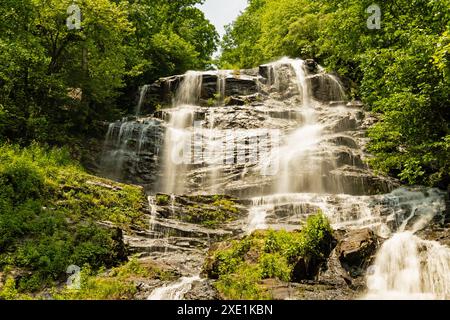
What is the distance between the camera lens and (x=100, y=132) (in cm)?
2069

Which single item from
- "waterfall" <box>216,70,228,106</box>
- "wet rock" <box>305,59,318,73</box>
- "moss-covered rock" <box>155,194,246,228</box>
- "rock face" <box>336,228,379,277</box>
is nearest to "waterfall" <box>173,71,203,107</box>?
"waterfall" <box>216,70,228,106</box>

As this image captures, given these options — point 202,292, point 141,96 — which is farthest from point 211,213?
point 141,96

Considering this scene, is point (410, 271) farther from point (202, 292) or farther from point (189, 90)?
point (189, 90)

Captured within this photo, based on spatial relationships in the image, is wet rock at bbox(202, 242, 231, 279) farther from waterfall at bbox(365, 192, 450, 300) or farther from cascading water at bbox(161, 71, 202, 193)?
cascading water at bbox(161, 71, 202, 193)

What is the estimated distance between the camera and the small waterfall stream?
Result: 9.35 m

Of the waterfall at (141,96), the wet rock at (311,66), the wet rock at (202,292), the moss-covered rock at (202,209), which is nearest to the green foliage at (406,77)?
the wet rock at (311,66)

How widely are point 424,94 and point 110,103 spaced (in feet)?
55.1

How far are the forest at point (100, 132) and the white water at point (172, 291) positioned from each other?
1.62ft

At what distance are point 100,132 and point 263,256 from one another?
45.5 ft

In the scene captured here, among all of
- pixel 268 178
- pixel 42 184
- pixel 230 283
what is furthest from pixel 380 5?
pixel 42 184

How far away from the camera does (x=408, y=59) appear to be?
38.1 ft

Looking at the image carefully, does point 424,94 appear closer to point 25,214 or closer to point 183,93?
point 25,214

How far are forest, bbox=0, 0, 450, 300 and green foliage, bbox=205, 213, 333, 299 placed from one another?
4 centimetres

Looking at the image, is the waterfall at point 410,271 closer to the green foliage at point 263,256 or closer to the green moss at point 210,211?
→ the green foliage at point 263,256
